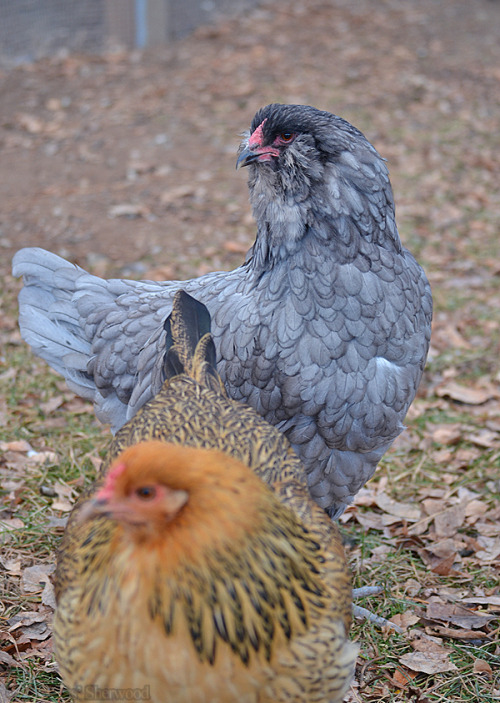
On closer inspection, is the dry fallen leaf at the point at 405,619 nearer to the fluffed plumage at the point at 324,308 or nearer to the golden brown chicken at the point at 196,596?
the fluffed plumage at the point at 324,308

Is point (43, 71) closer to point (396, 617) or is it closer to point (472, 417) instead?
point (472, 417)

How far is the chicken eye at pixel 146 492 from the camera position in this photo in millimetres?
1642

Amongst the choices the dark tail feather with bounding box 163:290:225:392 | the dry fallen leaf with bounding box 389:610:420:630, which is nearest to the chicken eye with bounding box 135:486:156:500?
the dark tail feather with bounding box 163:290:225:392

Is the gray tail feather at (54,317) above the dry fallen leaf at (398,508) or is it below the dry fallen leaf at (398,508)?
above

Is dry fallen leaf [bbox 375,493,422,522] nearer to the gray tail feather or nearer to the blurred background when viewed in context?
the blurred background

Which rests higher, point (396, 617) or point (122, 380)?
point (122, 380)

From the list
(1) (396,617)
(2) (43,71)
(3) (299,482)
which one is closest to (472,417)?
(1) (396,617)

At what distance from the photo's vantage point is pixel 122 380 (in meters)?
3.38

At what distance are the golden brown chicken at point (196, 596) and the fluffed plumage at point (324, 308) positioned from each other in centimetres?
95

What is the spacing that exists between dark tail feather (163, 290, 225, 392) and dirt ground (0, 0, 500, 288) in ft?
11.2

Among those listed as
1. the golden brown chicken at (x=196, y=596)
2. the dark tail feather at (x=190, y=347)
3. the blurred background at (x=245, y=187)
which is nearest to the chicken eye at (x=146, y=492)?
the golden brown chicken at (x=196, y=596)

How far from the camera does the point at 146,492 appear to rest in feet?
5.40

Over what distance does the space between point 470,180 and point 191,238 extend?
3.45 m

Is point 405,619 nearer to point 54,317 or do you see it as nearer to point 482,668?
point 482,668
